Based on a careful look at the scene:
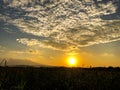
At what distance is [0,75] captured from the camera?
851 centimetres

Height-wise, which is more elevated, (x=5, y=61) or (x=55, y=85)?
(x=5, y=61)

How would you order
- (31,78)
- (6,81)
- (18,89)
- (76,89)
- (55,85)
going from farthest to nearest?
1. (31,78)
2. (55,85)
3. (76,89)
4. (6,81)
5. (18,89)

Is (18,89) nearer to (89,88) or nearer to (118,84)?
(89,88)

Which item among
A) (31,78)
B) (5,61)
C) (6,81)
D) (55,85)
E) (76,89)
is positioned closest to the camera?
(5,61)

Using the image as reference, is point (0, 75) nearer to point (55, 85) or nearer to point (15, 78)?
point (15, 78)

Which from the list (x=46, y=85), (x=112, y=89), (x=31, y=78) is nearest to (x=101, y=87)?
(x=112, y=89)

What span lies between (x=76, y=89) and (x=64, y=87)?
1.66ft

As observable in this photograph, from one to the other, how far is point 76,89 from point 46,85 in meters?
1.32

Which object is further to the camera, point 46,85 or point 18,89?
point 46,85

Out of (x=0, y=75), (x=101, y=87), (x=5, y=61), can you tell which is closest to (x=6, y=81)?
(x=0, y=75)

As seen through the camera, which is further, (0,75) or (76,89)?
(76,89)

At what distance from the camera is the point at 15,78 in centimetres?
973

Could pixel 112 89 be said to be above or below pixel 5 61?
below

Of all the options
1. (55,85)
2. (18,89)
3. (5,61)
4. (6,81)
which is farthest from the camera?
(55,85)
